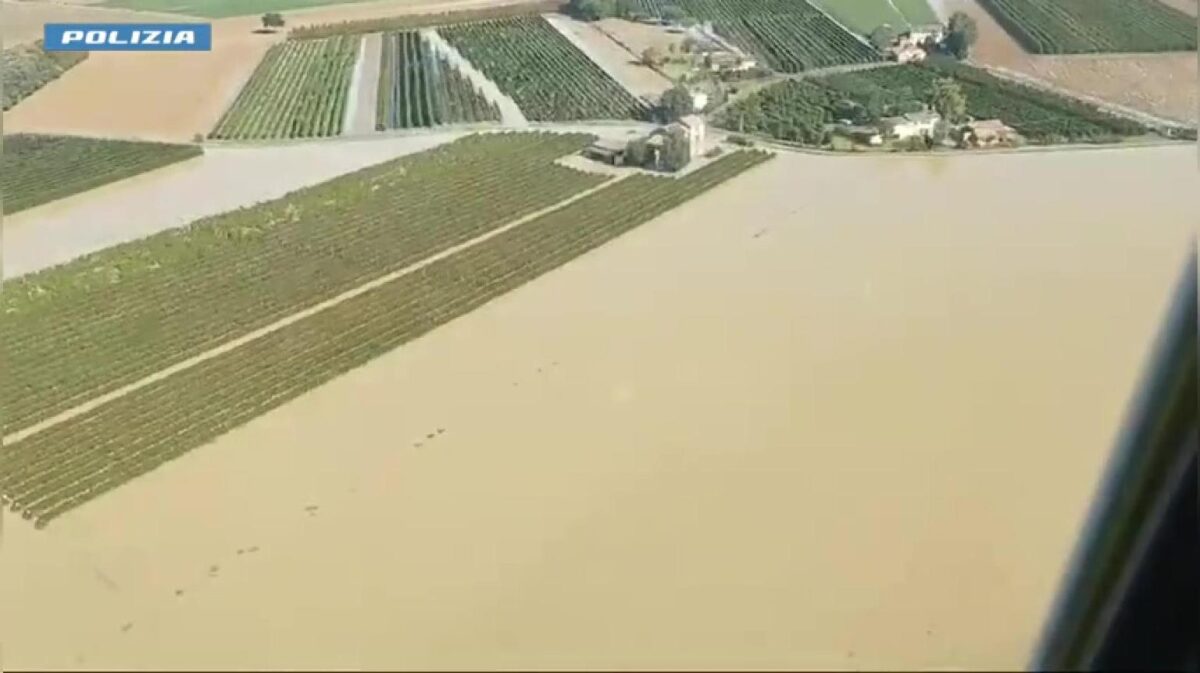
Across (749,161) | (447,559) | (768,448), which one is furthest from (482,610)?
(749,161)

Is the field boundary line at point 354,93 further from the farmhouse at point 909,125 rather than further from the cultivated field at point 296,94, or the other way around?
the farmhouse at point 909,125

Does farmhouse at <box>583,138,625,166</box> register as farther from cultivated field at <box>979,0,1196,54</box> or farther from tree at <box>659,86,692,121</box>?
cultivated field at <box>979,0,1196,54</box>

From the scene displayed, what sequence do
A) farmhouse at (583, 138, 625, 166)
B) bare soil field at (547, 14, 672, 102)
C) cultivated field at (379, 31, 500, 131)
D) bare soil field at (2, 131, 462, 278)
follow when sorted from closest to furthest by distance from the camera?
bare soil field at (2, 131, 462, 278), farmhouse at (583, 138, 625, 166), cultivated field at (379, 31, 500, 131), bare soil field at (547, 14, 672, 102)

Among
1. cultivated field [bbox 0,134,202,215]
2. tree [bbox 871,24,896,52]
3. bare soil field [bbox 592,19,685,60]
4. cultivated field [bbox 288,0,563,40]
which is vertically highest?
tree [bbox 871,24,896,52]

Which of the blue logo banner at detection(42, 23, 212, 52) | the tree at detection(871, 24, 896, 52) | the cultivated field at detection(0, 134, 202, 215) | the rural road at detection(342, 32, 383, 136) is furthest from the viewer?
the tree at detection(871, 24, 896, 52)

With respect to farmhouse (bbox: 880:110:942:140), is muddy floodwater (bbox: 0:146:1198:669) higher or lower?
higher

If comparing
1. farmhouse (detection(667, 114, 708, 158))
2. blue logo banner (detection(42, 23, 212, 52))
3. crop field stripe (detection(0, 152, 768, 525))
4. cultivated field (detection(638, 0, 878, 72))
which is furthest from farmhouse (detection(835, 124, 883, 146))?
blue logo banner (detection(42, 23, 212, 52))

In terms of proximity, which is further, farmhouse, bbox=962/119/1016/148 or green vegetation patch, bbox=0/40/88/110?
green vegetation patch, bbox=0/40/88/110

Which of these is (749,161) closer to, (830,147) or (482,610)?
(830,147)
